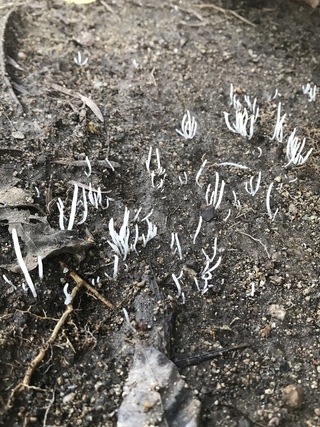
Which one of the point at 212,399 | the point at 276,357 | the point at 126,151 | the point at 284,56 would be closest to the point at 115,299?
the point at 212,399

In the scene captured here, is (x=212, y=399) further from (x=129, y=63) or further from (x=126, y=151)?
(x=129, y=63)

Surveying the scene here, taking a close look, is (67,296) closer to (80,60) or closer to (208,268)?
(208,268)

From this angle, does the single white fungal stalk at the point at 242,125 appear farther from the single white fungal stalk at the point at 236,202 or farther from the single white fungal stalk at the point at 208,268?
the single white fungal stalk at the point at 208,268

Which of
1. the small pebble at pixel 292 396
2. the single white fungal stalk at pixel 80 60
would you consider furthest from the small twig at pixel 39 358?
the single white fungal stalk at pixel 80 60

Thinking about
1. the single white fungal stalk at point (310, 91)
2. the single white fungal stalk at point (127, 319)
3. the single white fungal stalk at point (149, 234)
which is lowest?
the single white fungal stalk at point (127, 319)

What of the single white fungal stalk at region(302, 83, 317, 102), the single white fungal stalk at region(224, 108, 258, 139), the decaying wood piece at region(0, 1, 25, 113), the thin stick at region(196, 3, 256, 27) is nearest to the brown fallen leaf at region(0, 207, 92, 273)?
the decaying wood piece at region(0, 1, 25, 113)
